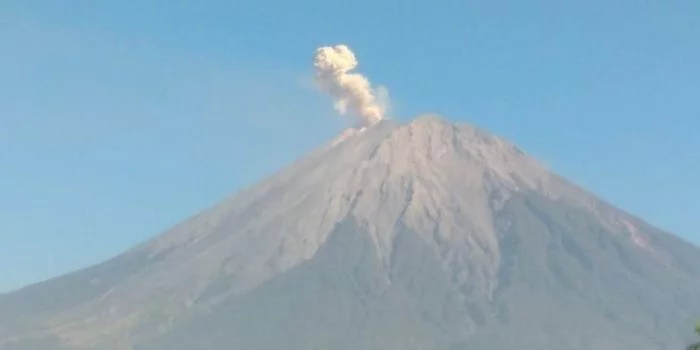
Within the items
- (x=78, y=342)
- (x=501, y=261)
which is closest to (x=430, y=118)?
(x=501, y=261)

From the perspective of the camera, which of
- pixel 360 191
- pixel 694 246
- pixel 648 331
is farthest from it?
pixel 694 246

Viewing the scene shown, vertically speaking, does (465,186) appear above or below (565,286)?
above

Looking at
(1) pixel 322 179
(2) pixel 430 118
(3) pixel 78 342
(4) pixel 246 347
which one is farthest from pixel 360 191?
(3) pixel 78 342

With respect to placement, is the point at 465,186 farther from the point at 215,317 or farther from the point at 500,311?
the point at 215,317

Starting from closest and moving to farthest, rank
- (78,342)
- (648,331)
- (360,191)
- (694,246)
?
(78,342), (648,331), (360,191), (694,246)

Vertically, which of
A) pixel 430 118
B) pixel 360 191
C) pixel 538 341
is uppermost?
pixel 430 118

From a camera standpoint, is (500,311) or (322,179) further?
(322,179)
